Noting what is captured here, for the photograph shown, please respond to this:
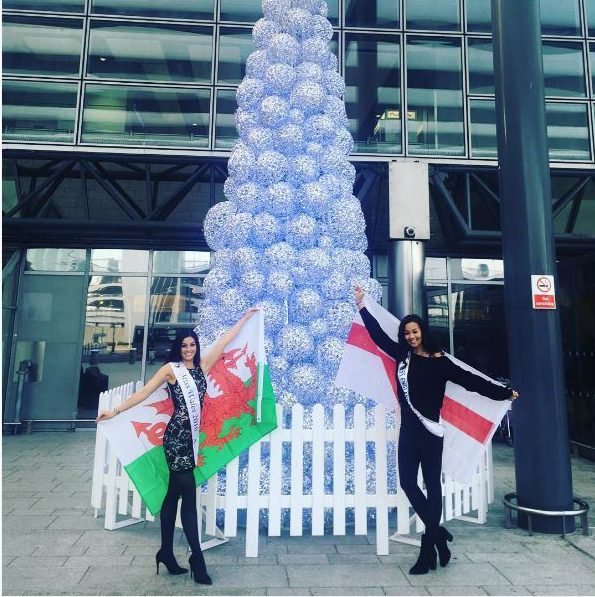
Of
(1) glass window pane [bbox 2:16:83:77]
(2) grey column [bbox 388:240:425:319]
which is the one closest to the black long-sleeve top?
(2) grey column [bbox 388:240:425:319]

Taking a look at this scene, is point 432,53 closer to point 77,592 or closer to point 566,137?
point 566,137

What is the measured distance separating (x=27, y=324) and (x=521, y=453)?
33.1ft

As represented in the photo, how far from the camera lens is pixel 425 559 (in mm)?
3555

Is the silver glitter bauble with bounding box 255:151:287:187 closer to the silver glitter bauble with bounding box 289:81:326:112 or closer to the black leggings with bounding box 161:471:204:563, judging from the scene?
the silver glitter bauble with bounding box 289:81:326:112

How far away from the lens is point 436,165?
10109mm

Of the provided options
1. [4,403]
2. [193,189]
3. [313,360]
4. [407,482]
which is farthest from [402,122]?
[4,403]

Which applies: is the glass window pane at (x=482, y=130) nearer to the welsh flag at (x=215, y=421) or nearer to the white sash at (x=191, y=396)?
the welsh flag at (x=215, y=421)

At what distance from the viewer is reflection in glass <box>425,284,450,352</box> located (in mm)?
11312

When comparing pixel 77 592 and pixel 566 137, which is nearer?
pixel 77 592

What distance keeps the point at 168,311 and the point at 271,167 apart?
6.75 meters

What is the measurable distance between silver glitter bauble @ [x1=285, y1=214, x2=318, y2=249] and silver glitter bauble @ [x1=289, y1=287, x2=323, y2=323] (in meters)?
0.47

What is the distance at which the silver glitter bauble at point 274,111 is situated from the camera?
5.04 m

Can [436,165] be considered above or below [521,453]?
above

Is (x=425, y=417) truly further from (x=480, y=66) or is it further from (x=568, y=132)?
(x=480, y=66)
